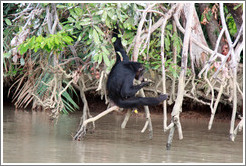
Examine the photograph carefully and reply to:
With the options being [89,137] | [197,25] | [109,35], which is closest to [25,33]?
[109,35]

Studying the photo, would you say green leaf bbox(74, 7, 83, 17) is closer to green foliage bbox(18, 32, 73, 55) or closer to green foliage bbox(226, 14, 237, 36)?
green foliage bbox(18, 32, 73, 55)

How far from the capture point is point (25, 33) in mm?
6578

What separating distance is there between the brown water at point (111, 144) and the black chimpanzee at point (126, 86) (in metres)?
0.61

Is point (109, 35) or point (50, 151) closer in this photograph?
point (50, 151)

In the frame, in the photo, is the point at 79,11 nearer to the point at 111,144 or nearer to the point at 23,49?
the point at 23,49

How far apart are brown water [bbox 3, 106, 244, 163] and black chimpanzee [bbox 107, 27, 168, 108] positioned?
24.1 inches

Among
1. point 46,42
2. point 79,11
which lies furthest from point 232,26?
point 46,42

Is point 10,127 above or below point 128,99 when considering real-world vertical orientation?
below

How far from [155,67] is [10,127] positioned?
2722mm

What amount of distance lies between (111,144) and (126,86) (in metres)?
1.01

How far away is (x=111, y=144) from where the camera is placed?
243 inches

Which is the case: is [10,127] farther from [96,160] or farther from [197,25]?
[197,25]

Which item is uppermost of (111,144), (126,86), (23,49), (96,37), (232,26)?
(232,26)

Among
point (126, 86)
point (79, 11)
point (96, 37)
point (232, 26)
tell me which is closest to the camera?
point (126, 86)
